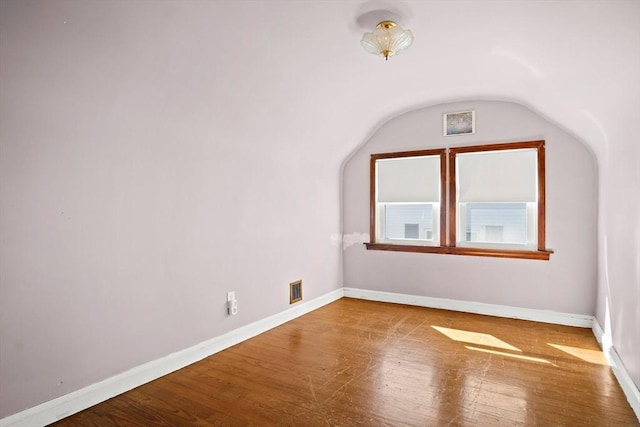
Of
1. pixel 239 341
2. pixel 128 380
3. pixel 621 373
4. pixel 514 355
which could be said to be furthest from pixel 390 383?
pixel 128 380

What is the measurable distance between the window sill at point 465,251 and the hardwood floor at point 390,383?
2.65ft

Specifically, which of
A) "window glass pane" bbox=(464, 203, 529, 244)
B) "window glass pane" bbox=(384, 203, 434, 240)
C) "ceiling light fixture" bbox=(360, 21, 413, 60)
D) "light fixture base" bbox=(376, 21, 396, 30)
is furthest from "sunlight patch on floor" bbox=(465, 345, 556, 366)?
"light fixture base" bbox=(376, 21, 396, 30)

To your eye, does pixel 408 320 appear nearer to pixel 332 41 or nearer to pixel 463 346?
pixel 463 346

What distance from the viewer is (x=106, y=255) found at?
2.51 meters

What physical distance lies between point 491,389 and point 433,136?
3.13 metres

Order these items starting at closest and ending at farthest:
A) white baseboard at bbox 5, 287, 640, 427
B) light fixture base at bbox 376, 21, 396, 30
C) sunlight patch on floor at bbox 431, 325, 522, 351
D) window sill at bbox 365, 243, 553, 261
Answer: white baseboard at bbox 5, 287, 640, 427 → light fixture base at bbox 376, 21, 396, 30 → sunlight patch on floor at bbox 431, 325, 522, 351 → window sill at bbox 365, 243, 553, 261

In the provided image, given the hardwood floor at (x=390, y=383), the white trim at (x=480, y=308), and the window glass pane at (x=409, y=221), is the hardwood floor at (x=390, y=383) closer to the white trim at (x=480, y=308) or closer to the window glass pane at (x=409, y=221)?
the white trim at (x=480, y=308)

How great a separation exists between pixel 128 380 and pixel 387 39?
3070 millimetres

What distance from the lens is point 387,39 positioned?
8.84 feet

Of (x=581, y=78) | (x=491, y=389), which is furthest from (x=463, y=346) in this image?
(x=581, y=78)

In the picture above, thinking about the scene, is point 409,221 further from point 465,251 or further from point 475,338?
point 475,338

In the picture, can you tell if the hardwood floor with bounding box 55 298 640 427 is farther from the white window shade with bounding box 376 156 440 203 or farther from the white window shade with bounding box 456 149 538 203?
the white window shade with bounding box 376 156 440 203

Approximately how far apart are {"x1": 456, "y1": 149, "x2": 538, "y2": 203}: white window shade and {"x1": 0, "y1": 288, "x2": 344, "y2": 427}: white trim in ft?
9.24

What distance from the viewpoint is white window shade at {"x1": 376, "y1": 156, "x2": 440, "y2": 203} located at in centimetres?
481
